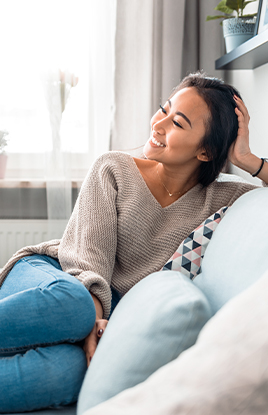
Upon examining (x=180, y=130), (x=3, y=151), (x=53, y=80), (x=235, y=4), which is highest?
(x=235, y=4)

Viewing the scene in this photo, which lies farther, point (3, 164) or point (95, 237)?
point (3, 164)

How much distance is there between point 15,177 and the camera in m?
2.38

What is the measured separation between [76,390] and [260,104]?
54.9 inches

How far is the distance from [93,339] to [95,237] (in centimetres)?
33

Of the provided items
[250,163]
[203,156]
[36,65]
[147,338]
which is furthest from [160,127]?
[36,65]

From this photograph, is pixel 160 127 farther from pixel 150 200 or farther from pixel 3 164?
pixel 3 164

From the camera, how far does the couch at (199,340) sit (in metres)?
0.42

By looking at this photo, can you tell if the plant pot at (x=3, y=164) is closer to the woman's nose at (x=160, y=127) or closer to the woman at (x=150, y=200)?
the woman at (x=150, y=200)

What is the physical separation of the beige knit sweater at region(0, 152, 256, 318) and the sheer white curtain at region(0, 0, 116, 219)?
2.98 ft

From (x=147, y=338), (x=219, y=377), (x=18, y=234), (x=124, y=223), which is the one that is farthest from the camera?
(x=18, y=234)

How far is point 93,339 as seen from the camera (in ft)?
3.26

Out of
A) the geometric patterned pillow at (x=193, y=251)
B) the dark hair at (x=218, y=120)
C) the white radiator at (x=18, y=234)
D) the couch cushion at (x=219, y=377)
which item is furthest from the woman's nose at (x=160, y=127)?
the white radiator at (x=18, y=234)

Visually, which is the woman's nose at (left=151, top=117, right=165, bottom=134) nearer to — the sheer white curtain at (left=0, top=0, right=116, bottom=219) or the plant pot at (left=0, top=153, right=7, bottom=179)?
the sheer white curtain at (left=0, top=0, right=116, bottom=219)

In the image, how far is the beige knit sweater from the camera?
1.25m
